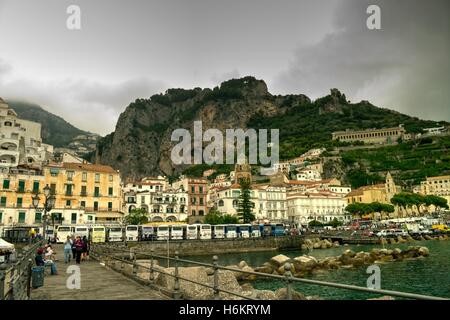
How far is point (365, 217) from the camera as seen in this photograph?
99.9m

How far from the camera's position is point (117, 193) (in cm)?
6084

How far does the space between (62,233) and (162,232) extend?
546 inches

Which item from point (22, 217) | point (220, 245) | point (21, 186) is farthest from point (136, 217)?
point (21, 186)

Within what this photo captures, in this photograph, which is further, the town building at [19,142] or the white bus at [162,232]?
the town building at [19,142]

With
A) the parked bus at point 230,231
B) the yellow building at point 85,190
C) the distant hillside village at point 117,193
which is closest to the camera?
the distant hillside village at point 117,193

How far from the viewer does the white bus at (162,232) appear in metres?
52.9

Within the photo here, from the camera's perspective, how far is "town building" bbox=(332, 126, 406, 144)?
567ft

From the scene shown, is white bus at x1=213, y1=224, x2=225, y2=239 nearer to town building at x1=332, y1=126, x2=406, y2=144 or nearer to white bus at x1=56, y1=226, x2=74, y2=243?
white bus at x1=56, y1=226, x2=74, y2=243

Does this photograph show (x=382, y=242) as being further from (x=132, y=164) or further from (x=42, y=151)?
(x=132, y=164)

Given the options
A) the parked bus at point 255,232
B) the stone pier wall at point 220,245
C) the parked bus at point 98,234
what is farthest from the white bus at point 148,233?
the parked bus at point 255,232

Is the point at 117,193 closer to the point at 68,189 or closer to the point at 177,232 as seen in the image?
the point at 68,189

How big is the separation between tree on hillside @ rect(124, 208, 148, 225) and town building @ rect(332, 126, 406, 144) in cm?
13652

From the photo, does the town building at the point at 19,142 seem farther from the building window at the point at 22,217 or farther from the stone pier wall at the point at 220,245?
the stone pier wall at the point at 220,245

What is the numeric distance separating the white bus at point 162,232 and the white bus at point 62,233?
39.0ft
